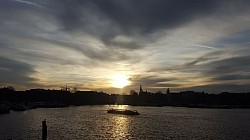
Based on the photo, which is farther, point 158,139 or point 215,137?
point 215,137

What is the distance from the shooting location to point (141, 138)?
244ft

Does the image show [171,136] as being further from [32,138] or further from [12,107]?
[12,107]

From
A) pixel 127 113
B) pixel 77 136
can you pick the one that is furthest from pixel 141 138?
pixel 127 113

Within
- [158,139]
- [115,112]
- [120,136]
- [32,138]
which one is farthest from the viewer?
[115,112]

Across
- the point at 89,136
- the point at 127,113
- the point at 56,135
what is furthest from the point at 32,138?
the point at 127,113

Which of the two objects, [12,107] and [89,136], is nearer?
[89,136]

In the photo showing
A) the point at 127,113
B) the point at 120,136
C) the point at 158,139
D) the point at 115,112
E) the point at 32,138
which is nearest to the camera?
the point at 32,138

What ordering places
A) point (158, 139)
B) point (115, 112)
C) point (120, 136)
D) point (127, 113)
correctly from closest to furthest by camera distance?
point (158, 139) → point (120, 136) → point (127, 113) → point (115, 112)

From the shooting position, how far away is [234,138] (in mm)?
A: 79062

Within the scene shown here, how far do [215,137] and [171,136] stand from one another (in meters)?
11.2

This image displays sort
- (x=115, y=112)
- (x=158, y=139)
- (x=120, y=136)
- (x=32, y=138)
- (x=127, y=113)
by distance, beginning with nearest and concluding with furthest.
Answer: (x=32, y=138)
(x=158, y=139)
(x=120, y=136)
(x=127, y=113)
(x=115, y=112)

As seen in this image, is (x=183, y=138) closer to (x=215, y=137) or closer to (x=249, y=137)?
(x=215, y=137)

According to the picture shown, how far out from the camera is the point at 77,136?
247 ft

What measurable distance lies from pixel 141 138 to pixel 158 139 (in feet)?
13.1
